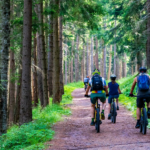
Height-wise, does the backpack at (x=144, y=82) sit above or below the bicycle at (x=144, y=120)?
above

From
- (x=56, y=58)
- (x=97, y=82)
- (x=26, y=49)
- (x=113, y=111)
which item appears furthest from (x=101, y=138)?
(x=56, y=58)

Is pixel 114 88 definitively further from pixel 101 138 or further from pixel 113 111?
pixel 101 138

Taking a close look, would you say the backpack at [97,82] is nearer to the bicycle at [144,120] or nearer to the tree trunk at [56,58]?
the bicycle at [144,120]

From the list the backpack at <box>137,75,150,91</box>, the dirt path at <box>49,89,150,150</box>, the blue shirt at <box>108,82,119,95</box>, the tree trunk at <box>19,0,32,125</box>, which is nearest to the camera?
the dirt path at <box>49,89,150,150</box>

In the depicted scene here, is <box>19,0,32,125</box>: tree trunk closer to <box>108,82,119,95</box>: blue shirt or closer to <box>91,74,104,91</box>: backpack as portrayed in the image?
<box>91,74,104,91</box>: backpack

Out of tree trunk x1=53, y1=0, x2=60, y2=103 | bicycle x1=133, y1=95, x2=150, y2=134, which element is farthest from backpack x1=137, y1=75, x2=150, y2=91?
tree trunk x1=53, y1=0, x2=60, y2=103

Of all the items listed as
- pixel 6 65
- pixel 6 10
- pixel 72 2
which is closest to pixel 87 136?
pixel 6 65

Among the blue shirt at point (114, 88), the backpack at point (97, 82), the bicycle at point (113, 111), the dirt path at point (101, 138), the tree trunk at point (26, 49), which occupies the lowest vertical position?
the dirt path at point (101, 138)

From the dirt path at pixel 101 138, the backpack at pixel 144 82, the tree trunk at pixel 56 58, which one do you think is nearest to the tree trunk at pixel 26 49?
the dirt path at pixel 101 138

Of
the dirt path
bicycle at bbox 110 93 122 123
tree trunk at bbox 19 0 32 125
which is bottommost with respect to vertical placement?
the dirt path

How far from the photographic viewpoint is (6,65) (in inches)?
307

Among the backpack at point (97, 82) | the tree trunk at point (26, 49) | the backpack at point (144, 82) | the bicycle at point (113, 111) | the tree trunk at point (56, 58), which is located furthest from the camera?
the tree trunk at point (56, 58)

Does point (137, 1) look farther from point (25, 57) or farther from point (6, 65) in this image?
point (6, 65)

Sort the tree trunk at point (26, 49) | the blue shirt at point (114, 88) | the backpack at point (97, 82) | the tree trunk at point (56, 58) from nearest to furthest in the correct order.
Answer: the backpack at point (97, 82), the blue shirt at point (114, 88), the tree trunk at point (26, 49), the tree trunk at point (56, 58)
